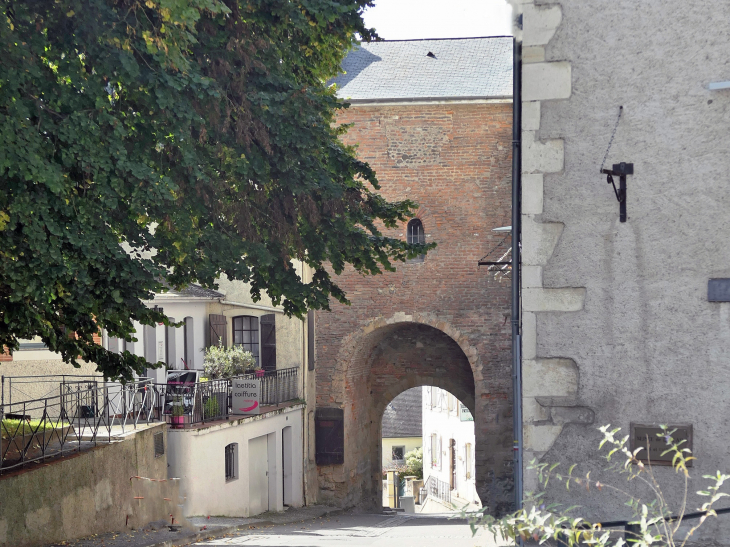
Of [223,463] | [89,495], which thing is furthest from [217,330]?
[89,495]

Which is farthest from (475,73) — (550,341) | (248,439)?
(550,341)

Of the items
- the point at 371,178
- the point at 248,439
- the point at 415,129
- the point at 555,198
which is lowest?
the point at 248,439

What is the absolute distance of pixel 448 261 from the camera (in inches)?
840

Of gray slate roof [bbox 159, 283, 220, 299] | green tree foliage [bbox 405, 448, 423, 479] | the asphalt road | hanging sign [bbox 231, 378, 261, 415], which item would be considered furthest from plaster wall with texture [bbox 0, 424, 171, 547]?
green tree foliage [bbox 405, 448, 423, 479]

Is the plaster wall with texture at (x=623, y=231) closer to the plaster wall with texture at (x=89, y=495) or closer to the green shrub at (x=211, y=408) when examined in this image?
the plaster wall with texture at (x=89, y=495)

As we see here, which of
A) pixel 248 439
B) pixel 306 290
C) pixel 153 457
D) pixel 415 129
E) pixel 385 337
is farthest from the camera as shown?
pixel 385 337

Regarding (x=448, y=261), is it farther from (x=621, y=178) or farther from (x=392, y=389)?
(x=621, y=178)

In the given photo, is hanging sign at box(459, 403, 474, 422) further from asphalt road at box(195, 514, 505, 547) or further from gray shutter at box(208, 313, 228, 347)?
gray shutter at box(208, 313, 228, 347)

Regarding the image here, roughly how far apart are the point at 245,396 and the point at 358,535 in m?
4.99

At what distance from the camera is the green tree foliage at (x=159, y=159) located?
7945 mm

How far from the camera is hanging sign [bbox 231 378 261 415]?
19.7 metres

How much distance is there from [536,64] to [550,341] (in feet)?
6.00

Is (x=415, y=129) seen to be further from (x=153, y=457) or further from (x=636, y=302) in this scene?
(x=636, y=302)

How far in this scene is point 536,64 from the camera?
6102mm
